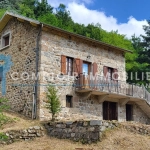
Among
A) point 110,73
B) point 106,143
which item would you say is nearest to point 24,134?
point 106,143

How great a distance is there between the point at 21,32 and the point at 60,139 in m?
8.01

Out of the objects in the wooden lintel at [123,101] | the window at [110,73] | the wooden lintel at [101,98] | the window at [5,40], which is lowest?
the wooden lintel at [123,101]

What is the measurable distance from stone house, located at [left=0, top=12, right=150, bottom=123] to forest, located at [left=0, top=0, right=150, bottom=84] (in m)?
14.0

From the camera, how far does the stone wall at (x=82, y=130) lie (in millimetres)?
11242

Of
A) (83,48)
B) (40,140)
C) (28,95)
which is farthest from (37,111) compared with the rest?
(83,48)

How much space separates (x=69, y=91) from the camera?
1619 cm

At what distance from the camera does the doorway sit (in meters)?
18.1

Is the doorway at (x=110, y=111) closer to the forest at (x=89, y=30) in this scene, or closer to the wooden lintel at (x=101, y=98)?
the wooden lintel at (x=101, y=98)

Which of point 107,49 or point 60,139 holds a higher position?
point 107,49

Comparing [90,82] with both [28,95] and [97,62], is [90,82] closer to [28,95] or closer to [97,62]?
[97,62]

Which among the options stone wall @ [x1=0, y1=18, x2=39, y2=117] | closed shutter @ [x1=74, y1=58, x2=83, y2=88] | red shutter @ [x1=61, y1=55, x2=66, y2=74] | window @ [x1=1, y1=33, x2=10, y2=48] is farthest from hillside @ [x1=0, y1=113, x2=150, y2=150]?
window @ [x1=1, y1=33, x2=10, y2=48]

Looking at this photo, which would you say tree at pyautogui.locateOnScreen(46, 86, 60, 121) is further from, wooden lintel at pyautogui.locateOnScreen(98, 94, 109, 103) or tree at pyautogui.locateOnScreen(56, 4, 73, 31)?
tree at pyautogui.locateOnScreen(56, 4, 73, 31)

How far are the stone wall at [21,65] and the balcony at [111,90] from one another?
287cm

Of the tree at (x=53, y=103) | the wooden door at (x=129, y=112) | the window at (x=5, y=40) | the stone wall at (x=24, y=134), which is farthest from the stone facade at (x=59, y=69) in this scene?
the window at (x=5, y=40)
